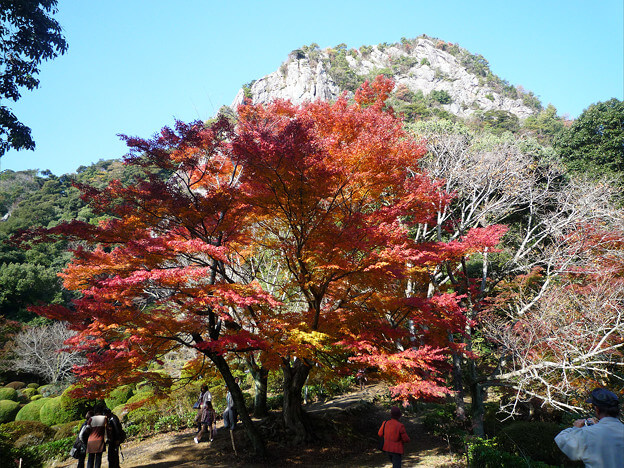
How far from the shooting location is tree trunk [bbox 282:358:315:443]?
29.0 ft

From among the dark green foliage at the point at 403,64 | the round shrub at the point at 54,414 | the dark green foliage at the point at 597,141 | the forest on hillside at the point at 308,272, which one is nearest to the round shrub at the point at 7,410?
the forest on hillside at the point at 308,272

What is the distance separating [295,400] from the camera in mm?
8961

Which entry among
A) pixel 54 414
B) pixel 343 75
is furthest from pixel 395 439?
pixel 343 75

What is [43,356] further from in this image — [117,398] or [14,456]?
[14,456]

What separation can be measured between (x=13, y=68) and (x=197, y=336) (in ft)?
26.4

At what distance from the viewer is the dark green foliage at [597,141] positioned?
61.0 ft

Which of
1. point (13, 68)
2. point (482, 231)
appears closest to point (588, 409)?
point (482, 231)

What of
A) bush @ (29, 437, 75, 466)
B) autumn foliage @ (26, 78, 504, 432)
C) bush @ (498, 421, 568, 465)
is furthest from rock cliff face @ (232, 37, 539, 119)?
bush @ (498, 421, 568, 465)

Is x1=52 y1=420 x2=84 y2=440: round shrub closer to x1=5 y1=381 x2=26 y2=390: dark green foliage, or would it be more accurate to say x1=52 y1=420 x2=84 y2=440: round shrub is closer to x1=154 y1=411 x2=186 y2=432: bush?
x1=154 y1=411 x2=186 y2=432: bush

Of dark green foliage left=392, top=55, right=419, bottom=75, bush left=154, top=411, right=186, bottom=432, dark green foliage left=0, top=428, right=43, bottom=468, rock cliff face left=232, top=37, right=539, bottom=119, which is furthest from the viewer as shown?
dark green foliage left=392, top=55, right=419, bottom=75

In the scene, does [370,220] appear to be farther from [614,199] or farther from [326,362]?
[614,199]

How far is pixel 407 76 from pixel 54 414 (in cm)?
10173

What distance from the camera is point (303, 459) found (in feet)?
26.3

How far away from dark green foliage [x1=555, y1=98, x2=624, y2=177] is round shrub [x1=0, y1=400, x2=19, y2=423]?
28.7 metres
